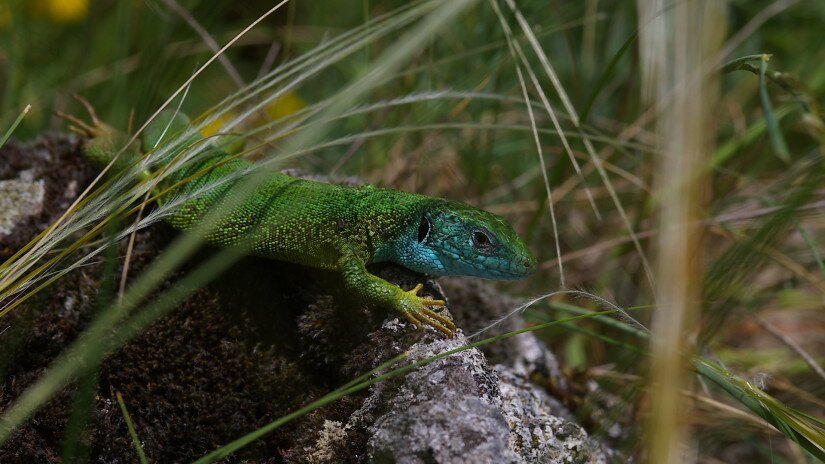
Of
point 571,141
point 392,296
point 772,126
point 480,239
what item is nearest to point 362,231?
point 392,296

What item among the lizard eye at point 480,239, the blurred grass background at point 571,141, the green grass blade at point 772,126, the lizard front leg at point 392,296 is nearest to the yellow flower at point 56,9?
the blurred grass background at point 571,141

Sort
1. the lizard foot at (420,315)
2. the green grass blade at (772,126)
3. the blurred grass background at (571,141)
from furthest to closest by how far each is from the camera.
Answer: the blurred grass background at (571,141)
the lizard foot at (420,315)
the green grass blade at (772,126)

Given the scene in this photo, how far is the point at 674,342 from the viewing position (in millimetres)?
1590

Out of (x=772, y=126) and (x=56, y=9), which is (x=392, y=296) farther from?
(x=56, y=9)

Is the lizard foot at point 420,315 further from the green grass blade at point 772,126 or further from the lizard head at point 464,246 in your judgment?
the green grass blade at point 772,126

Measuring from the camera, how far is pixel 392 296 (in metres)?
2.74

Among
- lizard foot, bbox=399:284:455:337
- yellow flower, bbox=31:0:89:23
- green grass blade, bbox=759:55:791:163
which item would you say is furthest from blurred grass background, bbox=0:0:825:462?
lizard foot, bbox=399:284:455:337

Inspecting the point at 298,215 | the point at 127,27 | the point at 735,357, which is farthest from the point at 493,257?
the point at 127,27

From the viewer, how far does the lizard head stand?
2928 millimetres

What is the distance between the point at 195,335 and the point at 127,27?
2591 millimetres

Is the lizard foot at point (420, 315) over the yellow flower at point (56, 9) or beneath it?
beneath

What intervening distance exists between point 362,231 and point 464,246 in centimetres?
46

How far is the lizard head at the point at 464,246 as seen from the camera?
2.93 meters


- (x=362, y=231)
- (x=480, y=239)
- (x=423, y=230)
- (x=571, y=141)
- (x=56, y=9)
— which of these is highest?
(x=56, y=9)
